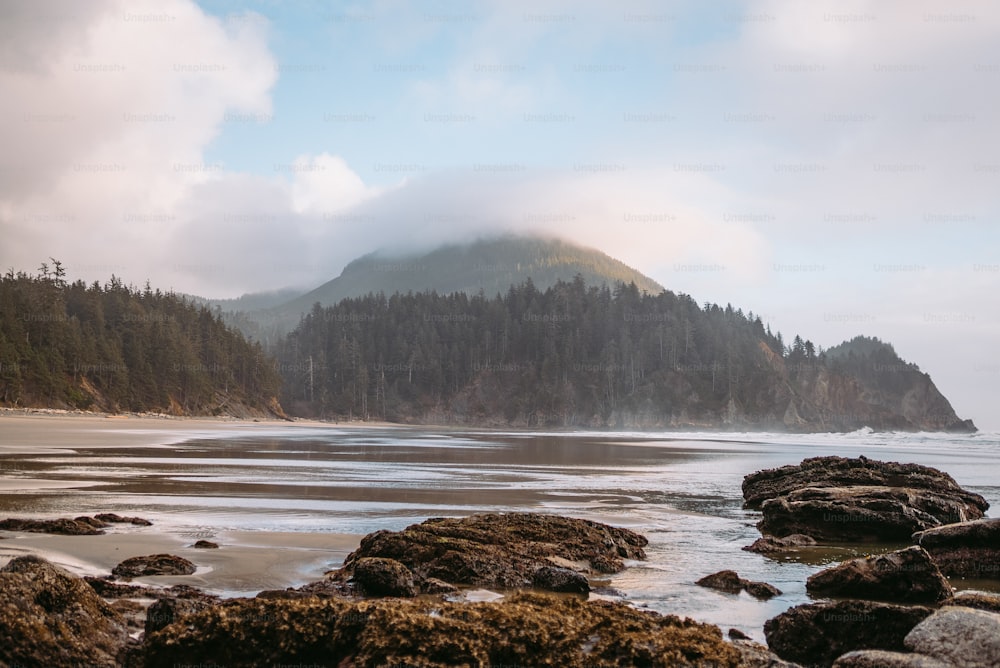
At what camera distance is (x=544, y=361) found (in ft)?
559

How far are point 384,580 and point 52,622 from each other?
4.30 meters

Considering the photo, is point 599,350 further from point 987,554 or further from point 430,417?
point 987,554

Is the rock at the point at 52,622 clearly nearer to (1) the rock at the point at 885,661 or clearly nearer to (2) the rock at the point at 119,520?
(1) the rock at the point at 885,661

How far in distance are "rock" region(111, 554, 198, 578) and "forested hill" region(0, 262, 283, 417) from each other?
8135cm

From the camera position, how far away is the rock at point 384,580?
31.9ft

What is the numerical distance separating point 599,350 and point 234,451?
143 meters

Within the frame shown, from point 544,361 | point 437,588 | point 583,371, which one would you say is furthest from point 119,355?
point 437,588

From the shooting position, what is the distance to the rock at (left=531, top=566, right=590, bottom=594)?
10688 millimetres

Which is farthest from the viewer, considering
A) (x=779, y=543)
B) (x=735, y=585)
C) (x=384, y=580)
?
(x=779, y=543)

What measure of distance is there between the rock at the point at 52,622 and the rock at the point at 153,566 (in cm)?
345

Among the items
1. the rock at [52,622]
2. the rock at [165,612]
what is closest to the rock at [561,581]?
the rock at [165,612]

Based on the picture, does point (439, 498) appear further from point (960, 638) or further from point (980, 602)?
point (960, 638)

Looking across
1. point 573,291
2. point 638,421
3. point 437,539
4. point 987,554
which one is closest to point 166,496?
point 437,539

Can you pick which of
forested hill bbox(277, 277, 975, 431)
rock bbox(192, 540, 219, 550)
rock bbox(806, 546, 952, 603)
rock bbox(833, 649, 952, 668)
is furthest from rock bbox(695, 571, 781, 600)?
forested hill bbox(277, 277, 975, 431)
